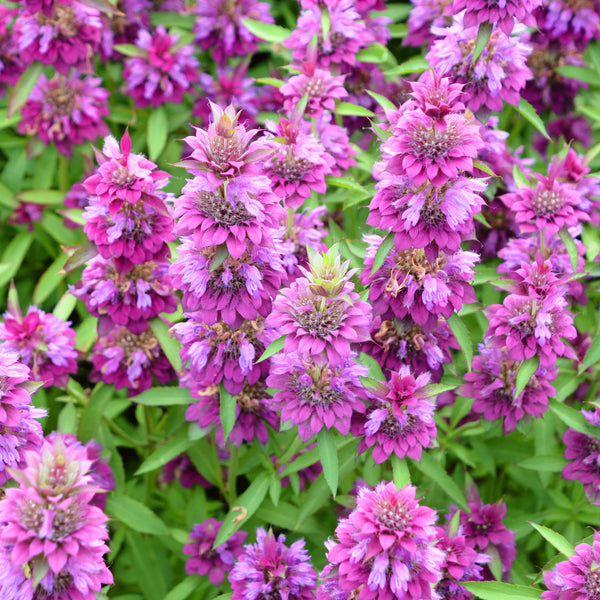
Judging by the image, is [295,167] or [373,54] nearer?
[295,167]

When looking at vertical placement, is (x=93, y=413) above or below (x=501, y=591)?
below

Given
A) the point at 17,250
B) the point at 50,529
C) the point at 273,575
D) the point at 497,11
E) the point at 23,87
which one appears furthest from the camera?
the point at 17,250

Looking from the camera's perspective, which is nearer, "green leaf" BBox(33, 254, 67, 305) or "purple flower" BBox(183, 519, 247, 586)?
"purple flower" BBox(183, 519, 247, 586)

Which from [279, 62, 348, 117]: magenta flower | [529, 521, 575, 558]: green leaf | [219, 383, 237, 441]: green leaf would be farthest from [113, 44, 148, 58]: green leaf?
[529, 521, 575, 558]: green leaf

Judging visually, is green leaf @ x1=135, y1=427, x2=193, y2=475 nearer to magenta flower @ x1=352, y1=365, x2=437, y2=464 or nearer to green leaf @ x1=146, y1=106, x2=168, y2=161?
magenta flower @ x1=352, y1=365, x2=437, y2=464

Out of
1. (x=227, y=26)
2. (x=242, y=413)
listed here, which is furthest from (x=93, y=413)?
A: (x=227, y=26)

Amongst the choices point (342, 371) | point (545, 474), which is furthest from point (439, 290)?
point (545, 474)

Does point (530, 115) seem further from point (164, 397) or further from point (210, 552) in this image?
point (210, 552)
